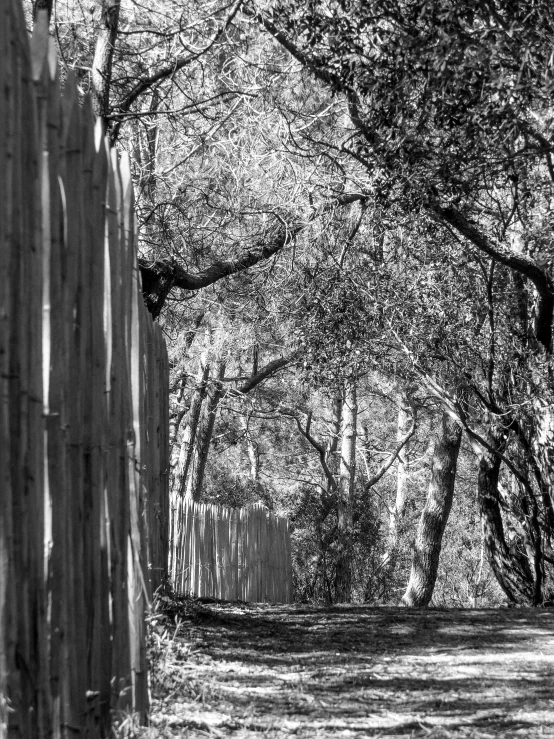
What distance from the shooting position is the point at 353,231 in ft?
31.3

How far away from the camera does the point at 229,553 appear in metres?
10.7

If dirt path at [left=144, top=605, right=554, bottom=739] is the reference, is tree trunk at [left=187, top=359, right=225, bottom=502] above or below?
above

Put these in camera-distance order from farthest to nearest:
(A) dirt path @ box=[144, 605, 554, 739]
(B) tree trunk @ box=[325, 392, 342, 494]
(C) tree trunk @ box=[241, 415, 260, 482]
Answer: (C) tree trunk @ box=[241, 415, 260, 482] < (B) tree trunk @ box=[325, 392, 342, 494] < (A) dirt path @ box=[144, 605, 554, 739]

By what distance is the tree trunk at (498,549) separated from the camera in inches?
398

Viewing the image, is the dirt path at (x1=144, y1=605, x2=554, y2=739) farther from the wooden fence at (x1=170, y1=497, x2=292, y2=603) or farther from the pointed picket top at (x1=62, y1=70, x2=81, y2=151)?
the wooden fence at (x1=170, y1=497, x2=292, y2=603)

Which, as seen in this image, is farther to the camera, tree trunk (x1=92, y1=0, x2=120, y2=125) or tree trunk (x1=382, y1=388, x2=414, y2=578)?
tree trunk (x1=382, y1=388, x2=414, y2=578)

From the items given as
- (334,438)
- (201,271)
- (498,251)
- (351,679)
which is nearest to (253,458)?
(334,438)

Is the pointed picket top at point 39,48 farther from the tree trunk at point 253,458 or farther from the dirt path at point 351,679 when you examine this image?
the tree trunk at point 253,458

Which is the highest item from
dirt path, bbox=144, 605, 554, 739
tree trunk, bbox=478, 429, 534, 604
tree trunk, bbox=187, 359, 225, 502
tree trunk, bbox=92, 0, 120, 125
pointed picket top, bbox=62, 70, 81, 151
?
tree trunk, bbox=92, 0, 120, 125

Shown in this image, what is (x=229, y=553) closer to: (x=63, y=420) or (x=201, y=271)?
(x=201, y=271)

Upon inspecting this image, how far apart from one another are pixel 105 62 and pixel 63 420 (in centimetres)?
531

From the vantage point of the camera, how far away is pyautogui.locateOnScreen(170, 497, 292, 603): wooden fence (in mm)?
9656

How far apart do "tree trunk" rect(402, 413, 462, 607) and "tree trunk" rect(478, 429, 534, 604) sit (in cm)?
240

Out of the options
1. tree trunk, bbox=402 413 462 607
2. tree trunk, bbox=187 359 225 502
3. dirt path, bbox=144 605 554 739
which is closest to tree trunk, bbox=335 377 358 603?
tree trunk, bbox=402 413 462 607
